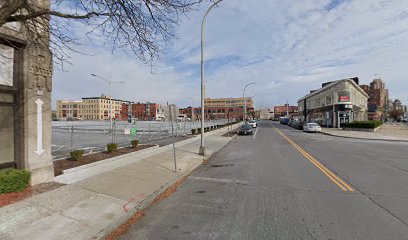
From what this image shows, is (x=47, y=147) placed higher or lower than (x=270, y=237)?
higher

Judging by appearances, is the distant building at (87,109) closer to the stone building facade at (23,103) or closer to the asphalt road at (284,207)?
the stone building facade at (23,103)

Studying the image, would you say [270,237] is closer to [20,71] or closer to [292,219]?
[292,219]

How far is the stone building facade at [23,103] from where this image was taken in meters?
5.83

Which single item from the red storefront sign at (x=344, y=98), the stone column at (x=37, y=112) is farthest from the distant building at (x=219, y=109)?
the stone column at (x=37, y=112)

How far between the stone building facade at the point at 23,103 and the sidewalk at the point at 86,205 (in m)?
0.97

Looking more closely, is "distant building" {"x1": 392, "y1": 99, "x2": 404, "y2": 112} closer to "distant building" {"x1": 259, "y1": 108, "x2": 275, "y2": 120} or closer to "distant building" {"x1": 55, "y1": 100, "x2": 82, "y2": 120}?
"distant building" {"x1": 259, "y1": 108, "x2": 275, "y2": 120}

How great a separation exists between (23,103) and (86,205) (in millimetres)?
3501

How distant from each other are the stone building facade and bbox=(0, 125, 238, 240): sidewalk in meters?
0.97

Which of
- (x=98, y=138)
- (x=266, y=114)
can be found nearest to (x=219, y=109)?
(x=266, y=114)

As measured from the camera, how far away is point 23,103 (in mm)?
6082

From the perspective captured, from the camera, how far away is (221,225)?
13.9 ft

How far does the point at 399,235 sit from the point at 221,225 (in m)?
3.02

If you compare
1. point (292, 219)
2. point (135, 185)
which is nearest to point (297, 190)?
point (292, 219)

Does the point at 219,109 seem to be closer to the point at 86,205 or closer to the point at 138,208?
the point at 138,208
